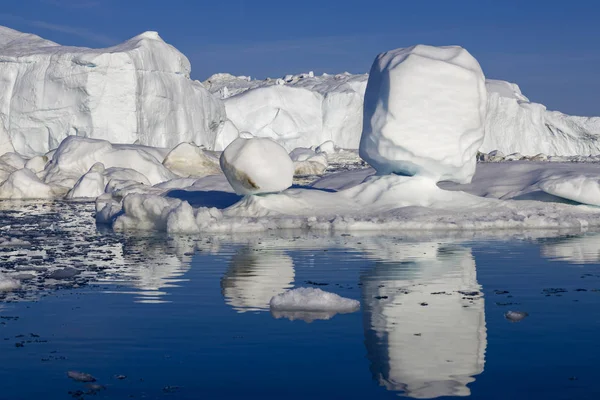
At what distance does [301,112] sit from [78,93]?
76.7ft

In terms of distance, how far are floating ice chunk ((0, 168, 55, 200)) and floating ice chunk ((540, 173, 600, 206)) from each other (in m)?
14.2

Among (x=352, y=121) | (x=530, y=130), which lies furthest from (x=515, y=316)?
(x=530, y=130)

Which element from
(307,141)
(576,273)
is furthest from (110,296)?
(307,141)

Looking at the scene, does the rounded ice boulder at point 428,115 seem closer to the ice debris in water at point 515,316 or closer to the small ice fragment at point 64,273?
the small ice fragment at point 64,273

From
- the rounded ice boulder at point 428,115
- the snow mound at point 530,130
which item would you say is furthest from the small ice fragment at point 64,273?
the snow mound at point 530,130

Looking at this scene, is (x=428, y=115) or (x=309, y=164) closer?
(x=428, y=115)

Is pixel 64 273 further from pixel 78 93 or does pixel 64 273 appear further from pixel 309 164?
A: pixel 309 164

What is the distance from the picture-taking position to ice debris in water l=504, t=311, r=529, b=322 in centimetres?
692

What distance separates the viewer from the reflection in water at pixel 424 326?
209 inches

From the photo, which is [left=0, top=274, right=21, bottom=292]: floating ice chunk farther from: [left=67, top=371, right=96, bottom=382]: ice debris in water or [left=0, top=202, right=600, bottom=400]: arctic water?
[left=67, top=371, right=96, bottom=382]: ice debris in water

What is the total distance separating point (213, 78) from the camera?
258ft

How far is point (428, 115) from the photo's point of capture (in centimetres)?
1559

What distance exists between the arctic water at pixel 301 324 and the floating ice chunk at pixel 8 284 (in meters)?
0.08

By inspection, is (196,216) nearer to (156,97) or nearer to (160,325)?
(160,325)
